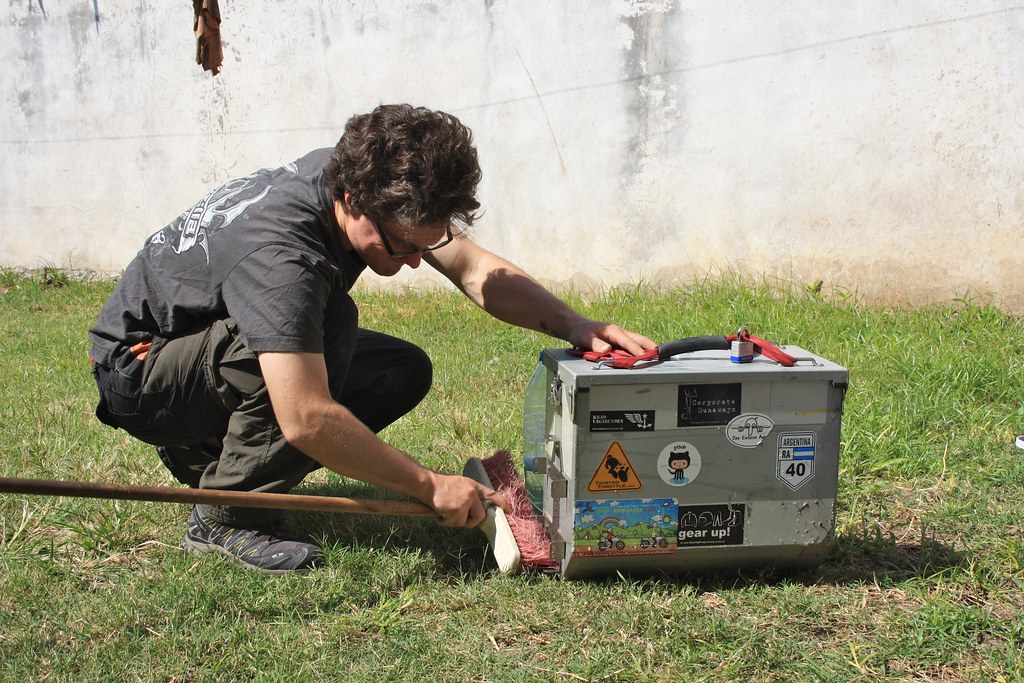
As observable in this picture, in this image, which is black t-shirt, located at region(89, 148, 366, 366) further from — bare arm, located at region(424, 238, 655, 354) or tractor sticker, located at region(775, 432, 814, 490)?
tractor sticker, located at region(775, 432, 814, 490)

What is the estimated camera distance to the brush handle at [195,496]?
2107mm

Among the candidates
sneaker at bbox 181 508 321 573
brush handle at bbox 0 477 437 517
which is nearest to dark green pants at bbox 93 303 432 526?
sneaker at bbox 181 508 321 573

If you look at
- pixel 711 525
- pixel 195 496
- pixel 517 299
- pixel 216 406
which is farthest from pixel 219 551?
pixel 711 525

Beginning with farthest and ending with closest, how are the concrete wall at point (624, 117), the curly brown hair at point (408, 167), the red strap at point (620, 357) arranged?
the concrete wall at point (624, 117)
the red strap at point (620, 357)
the curly brown hair at point (408, 167)

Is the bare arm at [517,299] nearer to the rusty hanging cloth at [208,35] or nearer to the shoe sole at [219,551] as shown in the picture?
the shoe sole at [219,551]

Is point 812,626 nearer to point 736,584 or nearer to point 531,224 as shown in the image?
point 736,584

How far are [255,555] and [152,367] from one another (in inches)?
23.4

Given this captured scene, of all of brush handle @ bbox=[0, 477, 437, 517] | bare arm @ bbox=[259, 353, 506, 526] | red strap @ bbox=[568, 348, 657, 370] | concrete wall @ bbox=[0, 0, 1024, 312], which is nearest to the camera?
brush handle @ bbox=[0, 477, 437, 517]

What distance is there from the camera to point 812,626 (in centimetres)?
242

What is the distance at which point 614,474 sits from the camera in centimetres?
246

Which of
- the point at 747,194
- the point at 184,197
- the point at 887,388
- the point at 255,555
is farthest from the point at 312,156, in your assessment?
the point at 184,197

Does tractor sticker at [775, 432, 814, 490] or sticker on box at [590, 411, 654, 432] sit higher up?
sticker on box at [590, 411, 654, 432]

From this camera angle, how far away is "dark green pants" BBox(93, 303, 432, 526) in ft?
8.39

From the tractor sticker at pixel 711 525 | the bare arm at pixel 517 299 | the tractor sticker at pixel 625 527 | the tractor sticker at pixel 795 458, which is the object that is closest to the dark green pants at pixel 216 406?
the bare arm at pixel 517 299
